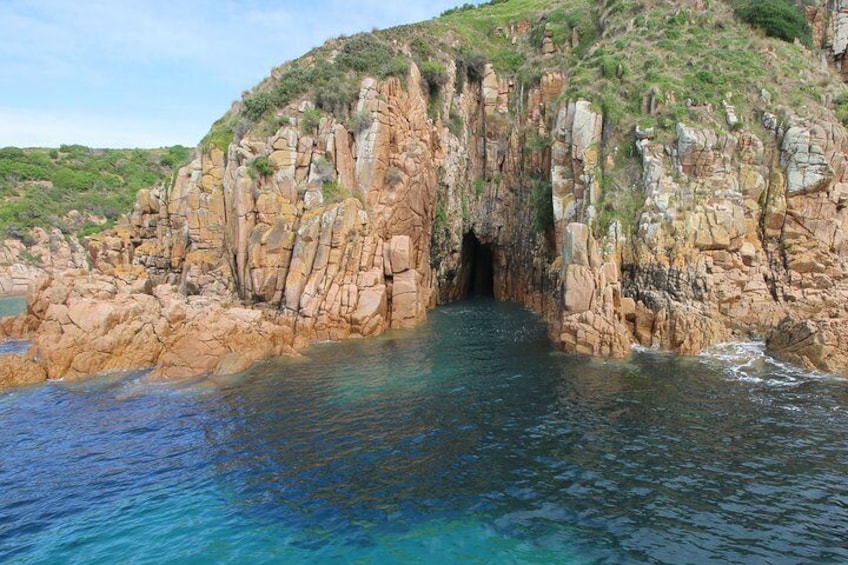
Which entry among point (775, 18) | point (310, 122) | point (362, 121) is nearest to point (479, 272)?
point (362, 121)

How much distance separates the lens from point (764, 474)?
16.5 m

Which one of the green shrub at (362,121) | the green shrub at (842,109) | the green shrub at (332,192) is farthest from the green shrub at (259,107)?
the green shrub at (842,109)

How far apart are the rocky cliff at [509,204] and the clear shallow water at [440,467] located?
4558mm

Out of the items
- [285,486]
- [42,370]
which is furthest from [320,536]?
[42,370]

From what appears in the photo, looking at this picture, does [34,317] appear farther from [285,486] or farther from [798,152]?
[798,152]

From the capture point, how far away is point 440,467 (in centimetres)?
1792

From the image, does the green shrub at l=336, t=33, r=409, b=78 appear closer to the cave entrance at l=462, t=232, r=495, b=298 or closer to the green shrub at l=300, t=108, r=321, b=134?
the green shrub at l=300, t=108, r=321, b=134

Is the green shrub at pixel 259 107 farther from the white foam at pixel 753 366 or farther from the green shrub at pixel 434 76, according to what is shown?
the white foam at pixel 753 366

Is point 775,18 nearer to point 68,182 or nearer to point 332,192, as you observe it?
point 332,192

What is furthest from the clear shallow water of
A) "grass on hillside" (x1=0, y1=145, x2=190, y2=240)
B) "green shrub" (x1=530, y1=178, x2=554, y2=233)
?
"grass on hillside" (x1=0, y1=145, x2=190, y2=240)

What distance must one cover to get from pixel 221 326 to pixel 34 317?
22.4m

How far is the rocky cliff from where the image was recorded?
31891mm

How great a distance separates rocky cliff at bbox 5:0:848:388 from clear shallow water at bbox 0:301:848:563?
4558 mm

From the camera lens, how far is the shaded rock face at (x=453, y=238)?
3172cm
